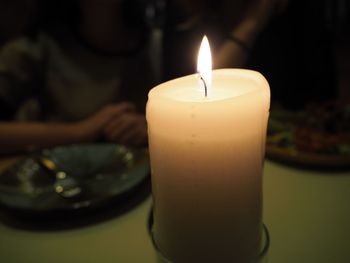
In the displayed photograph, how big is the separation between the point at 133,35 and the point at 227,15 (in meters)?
0.42

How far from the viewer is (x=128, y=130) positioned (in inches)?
33.9

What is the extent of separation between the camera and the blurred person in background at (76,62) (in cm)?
116

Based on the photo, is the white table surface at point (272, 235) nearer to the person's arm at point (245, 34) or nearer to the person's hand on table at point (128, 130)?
the person's hand on table at point (128, 130)

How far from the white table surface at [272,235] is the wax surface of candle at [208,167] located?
0.49ft

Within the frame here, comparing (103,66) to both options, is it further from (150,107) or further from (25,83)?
(150,107)

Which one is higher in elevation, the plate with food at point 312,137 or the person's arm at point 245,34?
the person's arm at point 245,34

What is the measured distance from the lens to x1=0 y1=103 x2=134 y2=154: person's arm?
0.92 meters

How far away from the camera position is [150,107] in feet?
0.86


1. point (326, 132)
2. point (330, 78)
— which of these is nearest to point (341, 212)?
point (326, 132)

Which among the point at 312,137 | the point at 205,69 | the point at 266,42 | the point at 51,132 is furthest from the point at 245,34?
the point at 205,69

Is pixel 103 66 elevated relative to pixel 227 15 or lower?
lower

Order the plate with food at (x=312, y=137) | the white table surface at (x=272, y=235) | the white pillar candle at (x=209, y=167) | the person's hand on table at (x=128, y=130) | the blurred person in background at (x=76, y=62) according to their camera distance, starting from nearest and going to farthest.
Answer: the white pillar candle at (x=209, y=167) → the white table surface at (x=272, y=235) → the plate with food at (x=312, y=137) → the person's hand on table at (x=128, y=130) → the blurred person in background at (x=76, y=62)

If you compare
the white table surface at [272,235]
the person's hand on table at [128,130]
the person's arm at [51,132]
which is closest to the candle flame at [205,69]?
the white table surface at [272,235]

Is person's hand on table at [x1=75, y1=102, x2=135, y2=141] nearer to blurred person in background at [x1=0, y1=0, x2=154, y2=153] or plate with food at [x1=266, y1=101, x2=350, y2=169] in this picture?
blurred person in background at [x1=0, y1=0, x2=154, y2=153]
